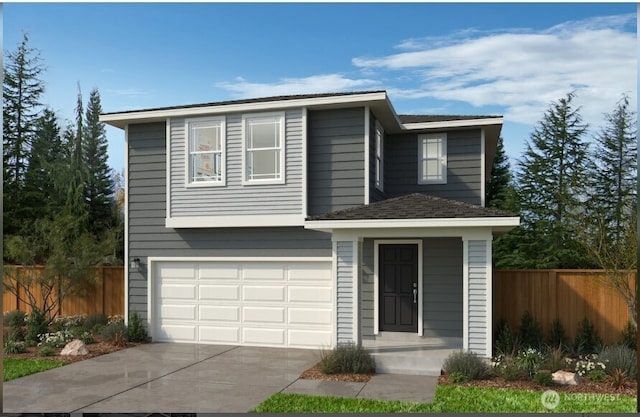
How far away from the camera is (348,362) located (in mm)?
9094

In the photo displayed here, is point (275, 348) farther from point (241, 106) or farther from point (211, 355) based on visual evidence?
point (241, 106)

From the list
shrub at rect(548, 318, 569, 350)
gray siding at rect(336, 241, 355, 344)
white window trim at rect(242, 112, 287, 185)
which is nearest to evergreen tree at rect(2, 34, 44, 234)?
white window trim at rect(242, 112, 287, 185)

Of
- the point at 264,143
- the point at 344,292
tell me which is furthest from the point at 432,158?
the point at 344,292

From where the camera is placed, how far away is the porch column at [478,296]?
930cm

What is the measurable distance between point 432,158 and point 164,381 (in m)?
7.36

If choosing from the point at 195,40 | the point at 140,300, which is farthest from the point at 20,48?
the point at 140,300

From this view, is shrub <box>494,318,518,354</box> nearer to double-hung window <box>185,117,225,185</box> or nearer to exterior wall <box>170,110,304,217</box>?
exterior wall <box>170,110,304,217</box>

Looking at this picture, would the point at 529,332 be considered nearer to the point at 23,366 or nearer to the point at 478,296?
the point at 478,296

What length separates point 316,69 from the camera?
784 inches

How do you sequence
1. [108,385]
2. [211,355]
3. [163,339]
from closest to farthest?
1. [108,385]
2. [211,355]
3. [163,339]

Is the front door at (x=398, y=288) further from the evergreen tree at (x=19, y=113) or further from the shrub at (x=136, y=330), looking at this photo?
the evergreen tree at (x=19, y=113)

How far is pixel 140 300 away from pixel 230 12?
24.2 ft

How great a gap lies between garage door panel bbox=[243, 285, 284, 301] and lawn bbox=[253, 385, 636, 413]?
13.2 feet

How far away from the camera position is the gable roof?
9.38 m
